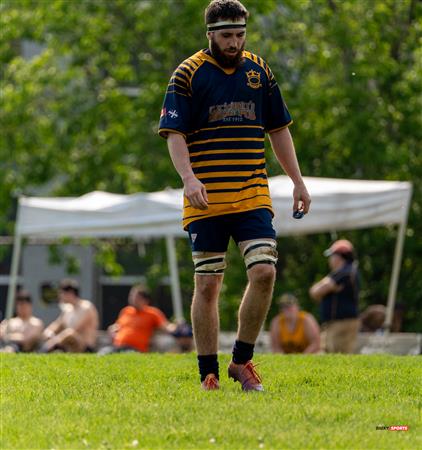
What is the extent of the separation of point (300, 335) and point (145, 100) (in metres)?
7.83

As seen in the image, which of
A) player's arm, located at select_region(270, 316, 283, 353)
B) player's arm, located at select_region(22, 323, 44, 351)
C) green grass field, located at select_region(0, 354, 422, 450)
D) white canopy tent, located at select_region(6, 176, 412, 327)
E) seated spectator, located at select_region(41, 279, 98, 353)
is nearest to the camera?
green grass field, located at select_region(0, 354, 422, 450)

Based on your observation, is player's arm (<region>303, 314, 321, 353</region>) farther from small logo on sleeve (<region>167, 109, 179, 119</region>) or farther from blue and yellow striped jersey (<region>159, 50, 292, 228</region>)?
small logo on sleeve (<region>167, 109, 179, 119</region>)

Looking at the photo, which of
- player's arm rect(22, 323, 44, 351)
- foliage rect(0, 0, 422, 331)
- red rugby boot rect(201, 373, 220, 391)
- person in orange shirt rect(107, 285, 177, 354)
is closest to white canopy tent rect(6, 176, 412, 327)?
person in orange shirt rect(107, 285, 177, 354)

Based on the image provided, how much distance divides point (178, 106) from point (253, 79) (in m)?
0.47

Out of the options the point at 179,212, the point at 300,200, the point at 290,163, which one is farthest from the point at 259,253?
the point at 179,212

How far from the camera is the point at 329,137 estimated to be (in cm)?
2097

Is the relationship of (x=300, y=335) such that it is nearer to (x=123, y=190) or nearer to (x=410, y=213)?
(x=410, y=213)

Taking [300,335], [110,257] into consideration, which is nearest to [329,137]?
[110,257]

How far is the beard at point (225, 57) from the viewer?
7.11 metres

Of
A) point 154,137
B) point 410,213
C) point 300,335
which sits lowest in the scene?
point 300,335

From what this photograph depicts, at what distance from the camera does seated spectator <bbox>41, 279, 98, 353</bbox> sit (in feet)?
53.4

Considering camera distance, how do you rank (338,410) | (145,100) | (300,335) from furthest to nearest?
(145,100)
(300,335)
(338,410)

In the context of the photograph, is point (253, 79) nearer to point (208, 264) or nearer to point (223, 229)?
point (223, 229)

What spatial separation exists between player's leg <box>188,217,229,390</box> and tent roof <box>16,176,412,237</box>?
25.6ft
